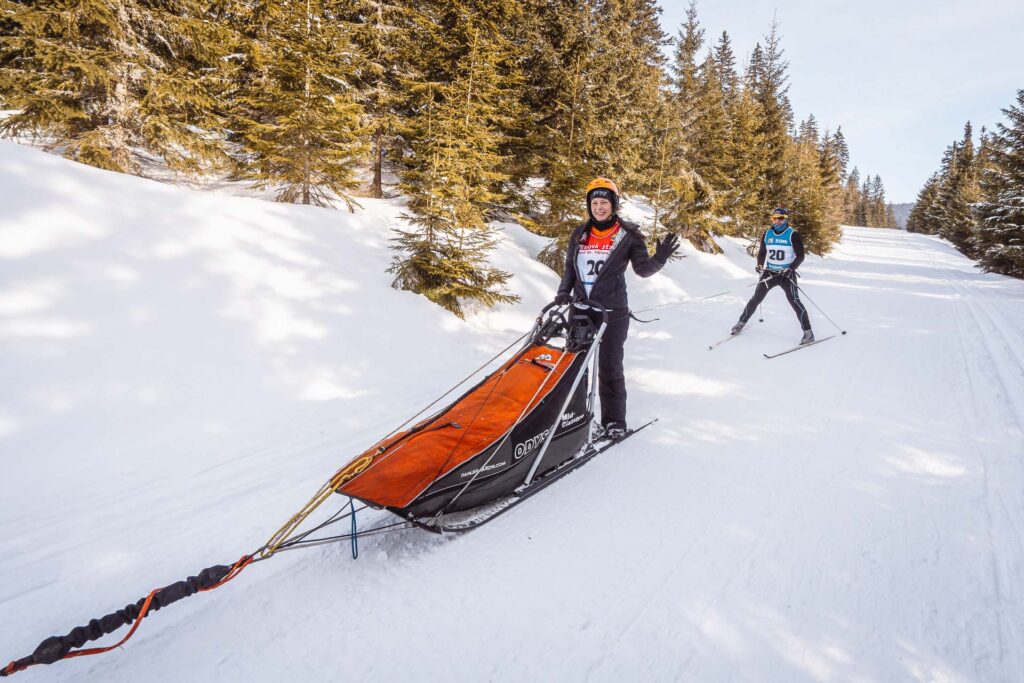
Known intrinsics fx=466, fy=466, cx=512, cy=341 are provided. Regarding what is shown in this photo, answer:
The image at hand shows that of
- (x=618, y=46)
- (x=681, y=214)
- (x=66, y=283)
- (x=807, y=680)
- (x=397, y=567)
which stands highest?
(x=618, y=46)

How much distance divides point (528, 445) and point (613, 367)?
136 centimetres

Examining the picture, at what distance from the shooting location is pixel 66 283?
189 inches

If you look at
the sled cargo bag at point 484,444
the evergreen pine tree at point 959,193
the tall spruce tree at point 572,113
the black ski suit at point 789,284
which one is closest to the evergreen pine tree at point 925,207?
the evergreen pine tree at point 959,193

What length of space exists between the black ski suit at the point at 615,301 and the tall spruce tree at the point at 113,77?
31.5 ft

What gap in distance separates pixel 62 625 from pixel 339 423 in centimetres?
238

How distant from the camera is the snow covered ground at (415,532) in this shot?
85.8 inches

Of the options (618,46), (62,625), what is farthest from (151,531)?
(618,46)

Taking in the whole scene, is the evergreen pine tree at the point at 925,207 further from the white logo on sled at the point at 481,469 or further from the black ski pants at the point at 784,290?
the white logo on sled at the point at 481,469

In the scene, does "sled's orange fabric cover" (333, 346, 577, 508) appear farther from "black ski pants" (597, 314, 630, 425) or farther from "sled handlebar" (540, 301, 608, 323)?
"black ski pants" (597, 314, 630, 425)

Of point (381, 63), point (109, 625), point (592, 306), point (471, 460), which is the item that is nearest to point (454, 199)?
point (592, 306)

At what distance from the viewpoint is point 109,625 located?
1770mm

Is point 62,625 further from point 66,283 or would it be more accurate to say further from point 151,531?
point 66,283

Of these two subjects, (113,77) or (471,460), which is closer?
(471,460)

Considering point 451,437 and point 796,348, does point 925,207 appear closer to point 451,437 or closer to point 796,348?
point 796,348
